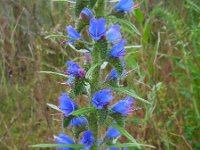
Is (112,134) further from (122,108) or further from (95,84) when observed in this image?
(95,84)

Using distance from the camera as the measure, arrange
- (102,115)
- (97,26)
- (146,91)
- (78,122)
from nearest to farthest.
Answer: (97,26), (102,115), (78,122), (146,91)

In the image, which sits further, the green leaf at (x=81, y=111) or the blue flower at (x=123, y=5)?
the blue flower at (x=123, y=5)

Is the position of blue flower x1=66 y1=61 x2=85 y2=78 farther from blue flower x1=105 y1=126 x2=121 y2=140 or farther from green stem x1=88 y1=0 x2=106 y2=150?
blue flower x1=105 y1=126 x2=121 y2=140

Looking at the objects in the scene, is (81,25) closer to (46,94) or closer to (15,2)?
(46,94)

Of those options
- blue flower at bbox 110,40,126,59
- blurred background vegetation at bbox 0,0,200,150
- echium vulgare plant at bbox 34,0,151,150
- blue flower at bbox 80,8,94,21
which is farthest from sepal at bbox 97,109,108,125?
blurred background vegetation at bbox 0,0,200,150

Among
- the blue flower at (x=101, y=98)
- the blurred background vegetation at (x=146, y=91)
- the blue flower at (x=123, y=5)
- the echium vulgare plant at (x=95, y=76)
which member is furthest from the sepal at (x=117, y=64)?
the blurred background vegetation at (x=146, y=91)

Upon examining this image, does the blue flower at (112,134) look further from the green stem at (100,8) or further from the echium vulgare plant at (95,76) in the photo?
the green stem at (100,8)

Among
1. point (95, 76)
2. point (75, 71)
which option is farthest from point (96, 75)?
point (75, 71)
